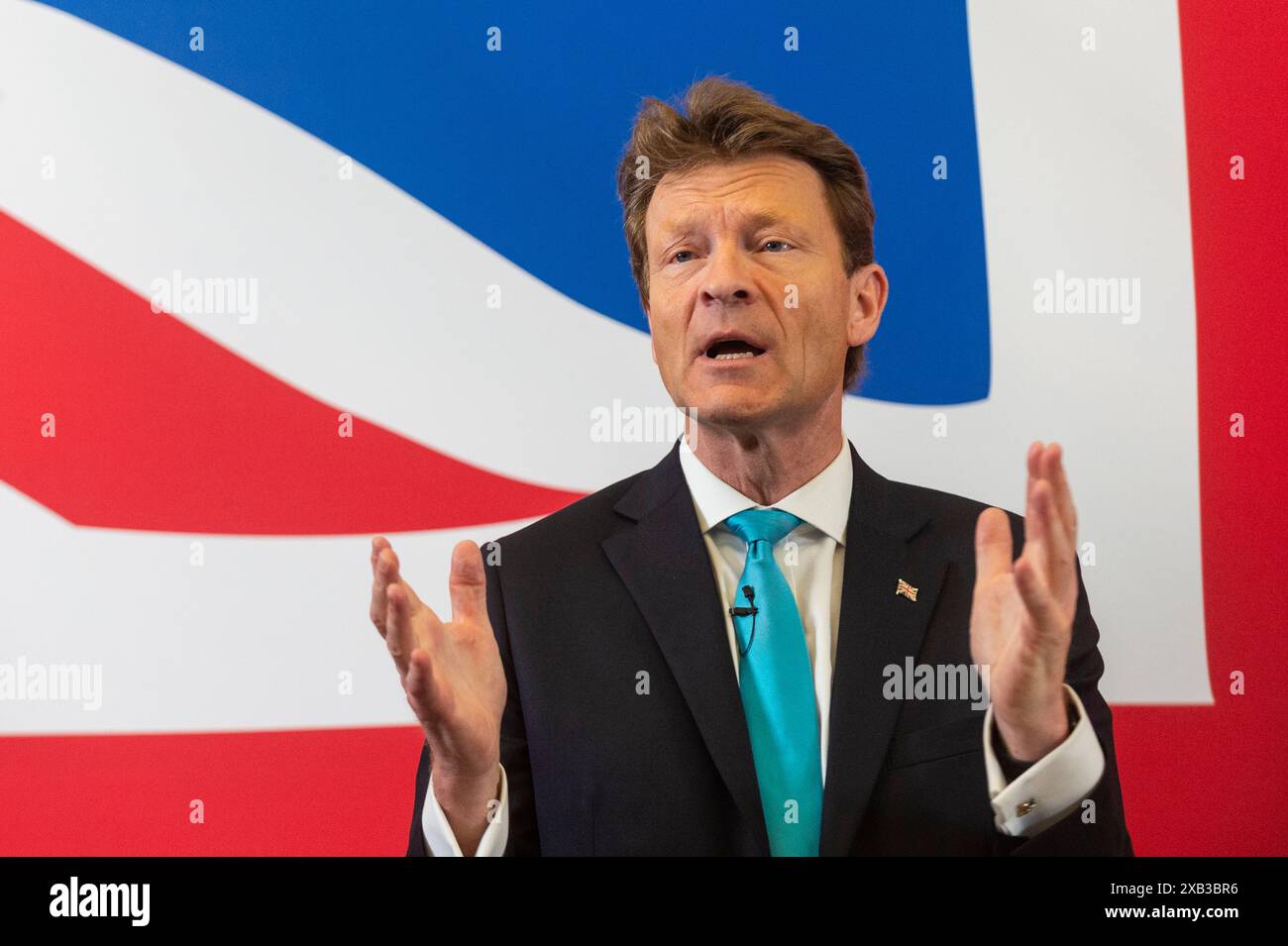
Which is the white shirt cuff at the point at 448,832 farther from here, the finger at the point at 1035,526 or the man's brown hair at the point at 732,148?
the man's brown hair at the point at 732,148

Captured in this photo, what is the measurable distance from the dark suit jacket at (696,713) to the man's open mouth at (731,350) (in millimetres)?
243

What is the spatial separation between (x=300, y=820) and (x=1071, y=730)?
60.4 inches

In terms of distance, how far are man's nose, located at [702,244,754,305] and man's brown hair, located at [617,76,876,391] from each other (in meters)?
0.17

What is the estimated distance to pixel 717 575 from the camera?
1.96m

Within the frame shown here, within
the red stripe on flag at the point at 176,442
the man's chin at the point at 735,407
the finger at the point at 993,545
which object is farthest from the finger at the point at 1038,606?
the red stripe on flag at the point at 176,442

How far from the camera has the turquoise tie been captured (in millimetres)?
1812

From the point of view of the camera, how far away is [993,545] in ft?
5.28

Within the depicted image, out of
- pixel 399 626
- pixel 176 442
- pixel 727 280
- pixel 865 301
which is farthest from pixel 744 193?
pixel 176 442

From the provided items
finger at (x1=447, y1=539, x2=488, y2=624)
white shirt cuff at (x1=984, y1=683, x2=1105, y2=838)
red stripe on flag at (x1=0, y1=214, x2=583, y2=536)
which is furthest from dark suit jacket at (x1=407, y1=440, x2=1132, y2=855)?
red stripe on flag at (x1=0, y1=214, x2=583, y2=536)

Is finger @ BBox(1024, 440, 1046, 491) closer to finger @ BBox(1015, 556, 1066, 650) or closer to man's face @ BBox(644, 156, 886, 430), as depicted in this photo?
finger @ BBox(1015, 556, 1066, 650)

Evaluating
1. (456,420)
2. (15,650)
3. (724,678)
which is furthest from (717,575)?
(15,650)
